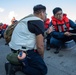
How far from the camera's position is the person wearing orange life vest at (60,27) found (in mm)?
4922

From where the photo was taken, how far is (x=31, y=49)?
3354mm

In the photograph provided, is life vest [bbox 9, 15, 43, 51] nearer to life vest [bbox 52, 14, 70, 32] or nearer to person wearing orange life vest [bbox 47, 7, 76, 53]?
person wearing orange life vest [bbox 47, 7, 76, 53]

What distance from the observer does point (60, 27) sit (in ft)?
16.7

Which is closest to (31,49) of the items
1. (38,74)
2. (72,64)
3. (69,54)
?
(38,74)

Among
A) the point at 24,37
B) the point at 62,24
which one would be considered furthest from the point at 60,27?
the point at 24,37

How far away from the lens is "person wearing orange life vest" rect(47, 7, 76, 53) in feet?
16.1

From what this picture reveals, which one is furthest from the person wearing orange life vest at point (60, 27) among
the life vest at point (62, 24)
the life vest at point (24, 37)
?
the life vest at point (24, 37)

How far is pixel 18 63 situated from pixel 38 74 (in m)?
0.40

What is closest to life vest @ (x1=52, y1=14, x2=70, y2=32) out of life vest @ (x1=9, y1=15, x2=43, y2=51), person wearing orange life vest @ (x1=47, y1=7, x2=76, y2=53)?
person wearing orange life vest @ (x1=47, y1=7, x2=76, y2=53)

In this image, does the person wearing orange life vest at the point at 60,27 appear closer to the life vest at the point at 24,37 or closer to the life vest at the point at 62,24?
the life vest at the point at 62,24

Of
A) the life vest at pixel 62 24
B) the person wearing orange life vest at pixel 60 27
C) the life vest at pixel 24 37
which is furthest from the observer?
the life vest at pixel 62 24

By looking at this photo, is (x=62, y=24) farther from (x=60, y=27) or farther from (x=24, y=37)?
(x=24, y=37)

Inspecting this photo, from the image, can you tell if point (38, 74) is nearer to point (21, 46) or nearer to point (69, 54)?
point (21, 46)

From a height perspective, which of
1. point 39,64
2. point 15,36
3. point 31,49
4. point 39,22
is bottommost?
point 39,64
